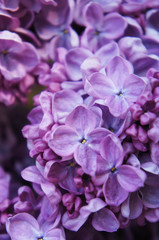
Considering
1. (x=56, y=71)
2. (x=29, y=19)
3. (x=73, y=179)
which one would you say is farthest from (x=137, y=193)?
(x=29, y=19)

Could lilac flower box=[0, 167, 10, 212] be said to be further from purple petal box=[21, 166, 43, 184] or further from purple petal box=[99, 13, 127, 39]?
purple petal box=[99, 13, 127, 39]

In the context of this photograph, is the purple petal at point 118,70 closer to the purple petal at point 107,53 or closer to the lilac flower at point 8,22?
the purple petal at point 107,53

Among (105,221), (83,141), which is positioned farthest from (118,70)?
(105,221)

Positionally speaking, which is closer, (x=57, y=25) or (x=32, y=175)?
(x=32, y=175)

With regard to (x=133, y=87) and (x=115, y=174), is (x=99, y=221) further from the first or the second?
(x=133, y=87)

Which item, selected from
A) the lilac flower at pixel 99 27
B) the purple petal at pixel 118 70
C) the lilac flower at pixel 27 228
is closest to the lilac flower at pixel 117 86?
the purple petal at pixel 118 70

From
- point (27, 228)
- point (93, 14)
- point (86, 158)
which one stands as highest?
point (93, 14)

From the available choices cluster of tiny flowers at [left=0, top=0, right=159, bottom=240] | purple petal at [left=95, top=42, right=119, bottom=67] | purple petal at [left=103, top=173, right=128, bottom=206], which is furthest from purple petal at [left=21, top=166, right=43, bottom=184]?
purple petal at [left=95, top=42, right=119, bottom=67]
